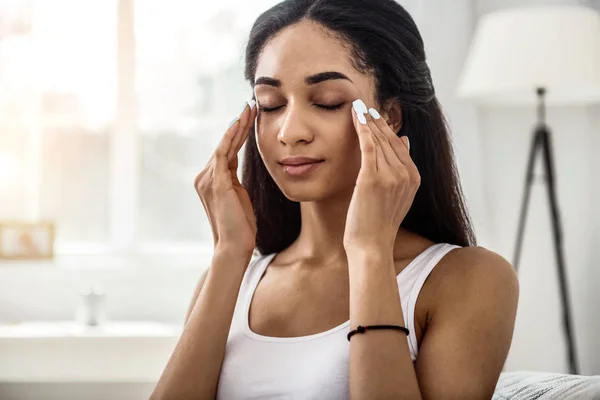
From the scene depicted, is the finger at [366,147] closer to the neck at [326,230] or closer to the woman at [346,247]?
the woman at [346,247]

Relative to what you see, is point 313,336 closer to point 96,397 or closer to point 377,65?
point 377,65

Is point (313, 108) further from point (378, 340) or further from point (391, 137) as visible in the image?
point (378, 340)

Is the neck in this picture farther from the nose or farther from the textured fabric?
the textured fabric

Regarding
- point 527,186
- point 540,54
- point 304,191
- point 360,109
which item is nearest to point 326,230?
point 304,191

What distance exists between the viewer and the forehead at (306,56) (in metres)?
1.40

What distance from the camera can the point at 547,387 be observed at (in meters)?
1.29

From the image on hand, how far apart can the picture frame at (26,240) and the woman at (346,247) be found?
2.22 meters

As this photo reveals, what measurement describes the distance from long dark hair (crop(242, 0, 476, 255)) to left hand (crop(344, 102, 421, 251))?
159 mm

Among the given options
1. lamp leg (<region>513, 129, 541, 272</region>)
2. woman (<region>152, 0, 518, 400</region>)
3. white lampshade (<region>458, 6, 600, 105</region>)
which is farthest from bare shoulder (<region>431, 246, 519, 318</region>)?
lamp leg (<region>513, 129, 541, 272</region>)

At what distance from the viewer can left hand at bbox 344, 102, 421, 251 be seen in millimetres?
1322

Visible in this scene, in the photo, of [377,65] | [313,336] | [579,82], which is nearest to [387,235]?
[313,336]

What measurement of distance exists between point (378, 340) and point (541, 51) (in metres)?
2.17

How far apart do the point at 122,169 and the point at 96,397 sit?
1.04m

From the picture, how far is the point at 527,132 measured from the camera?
363cm
